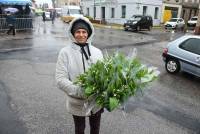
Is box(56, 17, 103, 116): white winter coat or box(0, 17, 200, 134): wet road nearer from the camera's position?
box(56, 17, 103, 116): white winter coat

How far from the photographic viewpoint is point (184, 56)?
8109mm

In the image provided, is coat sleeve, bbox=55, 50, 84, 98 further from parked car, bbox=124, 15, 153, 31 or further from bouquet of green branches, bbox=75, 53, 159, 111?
parked car, bbox=124, 15, 153, 31

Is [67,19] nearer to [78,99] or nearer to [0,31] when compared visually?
[0,31]

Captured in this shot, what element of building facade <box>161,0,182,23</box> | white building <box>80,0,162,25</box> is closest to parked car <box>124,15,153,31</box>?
white building <box>80,0,162,25</box>

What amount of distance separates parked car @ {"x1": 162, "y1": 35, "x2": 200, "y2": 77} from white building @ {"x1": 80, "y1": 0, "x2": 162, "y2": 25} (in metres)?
27.3

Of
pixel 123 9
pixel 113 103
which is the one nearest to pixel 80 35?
pixel 113 103

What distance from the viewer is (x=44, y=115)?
4984 millimetres

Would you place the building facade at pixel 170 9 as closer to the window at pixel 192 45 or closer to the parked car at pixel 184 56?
the parked car at pixel 184 56

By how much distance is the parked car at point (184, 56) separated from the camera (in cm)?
773

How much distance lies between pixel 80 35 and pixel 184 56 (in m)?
6.08

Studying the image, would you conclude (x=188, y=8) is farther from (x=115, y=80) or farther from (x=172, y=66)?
(x=115, y=80)

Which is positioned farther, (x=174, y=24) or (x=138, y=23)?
(x=174, y=24)

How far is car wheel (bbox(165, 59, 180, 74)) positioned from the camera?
8.51m

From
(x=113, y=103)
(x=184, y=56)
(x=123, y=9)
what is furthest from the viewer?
(x=123, y=9)
